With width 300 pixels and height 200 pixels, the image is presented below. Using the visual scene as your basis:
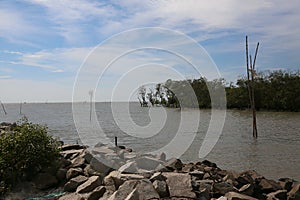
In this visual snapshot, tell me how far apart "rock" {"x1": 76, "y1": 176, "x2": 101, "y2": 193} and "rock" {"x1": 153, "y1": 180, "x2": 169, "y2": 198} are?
A: 131cm

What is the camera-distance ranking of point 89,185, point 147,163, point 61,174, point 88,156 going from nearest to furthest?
point 89,185 → point 147,163 → point 61,174 → point 88,156

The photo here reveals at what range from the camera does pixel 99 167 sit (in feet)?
24.0

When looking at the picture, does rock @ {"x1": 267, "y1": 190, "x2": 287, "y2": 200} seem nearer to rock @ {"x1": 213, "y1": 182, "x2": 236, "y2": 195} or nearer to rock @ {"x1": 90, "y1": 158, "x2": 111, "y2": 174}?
rock @ {"x1": 213, "y1": 182, "x2": 236, "y2": 195}

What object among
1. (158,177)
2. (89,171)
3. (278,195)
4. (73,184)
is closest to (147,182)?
(158,177)

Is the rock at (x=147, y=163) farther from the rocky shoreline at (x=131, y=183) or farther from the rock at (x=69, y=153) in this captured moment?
the rock at (x=69, y=153)

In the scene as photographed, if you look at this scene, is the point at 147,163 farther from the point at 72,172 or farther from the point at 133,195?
the point at 133,195

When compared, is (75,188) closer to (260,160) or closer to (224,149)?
(260,160)

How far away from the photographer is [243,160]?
13.3 m

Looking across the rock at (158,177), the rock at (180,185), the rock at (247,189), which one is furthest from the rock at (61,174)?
the rock at (247,189)

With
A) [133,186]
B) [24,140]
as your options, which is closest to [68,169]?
[24,140]

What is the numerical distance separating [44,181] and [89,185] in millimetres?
1328

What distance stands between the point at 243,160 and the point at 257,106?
44.1 m

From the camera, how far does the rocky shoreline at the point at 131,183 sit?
5.62 metres

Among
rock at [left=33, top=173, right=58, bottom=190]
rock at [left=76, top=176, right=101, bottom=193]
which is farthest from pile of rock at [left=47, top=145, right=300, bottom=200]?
rock at [left=33, top=173, right=58, bottom=190]
